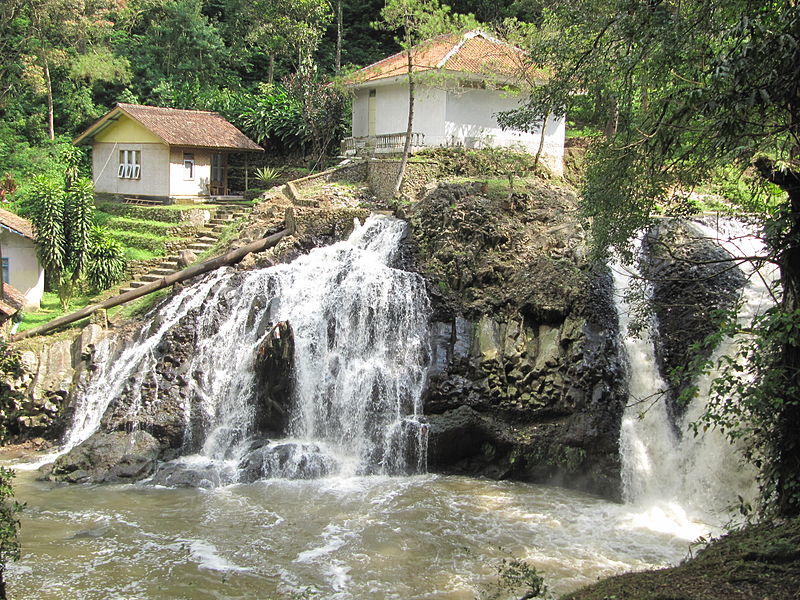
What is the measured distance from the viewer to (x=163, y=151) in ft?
101

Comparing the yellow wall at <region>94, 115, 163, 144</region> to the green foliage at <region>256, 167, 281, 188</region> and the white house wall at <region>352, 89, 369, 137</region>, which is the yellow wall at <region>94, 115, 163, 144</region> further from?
the white house wall at <region>352, 89, 369, 137</region>

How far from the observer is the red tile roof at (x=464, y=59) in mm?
27000

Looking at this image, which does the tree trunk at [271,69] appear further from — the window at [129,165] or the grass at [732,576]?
the grass at [732,576]

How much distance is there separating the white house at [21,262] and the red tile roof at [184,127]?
6.65m

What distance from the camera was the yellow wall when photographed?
31234mm

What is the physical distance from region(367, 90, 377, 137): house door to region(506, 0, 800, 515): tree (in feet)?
55.8

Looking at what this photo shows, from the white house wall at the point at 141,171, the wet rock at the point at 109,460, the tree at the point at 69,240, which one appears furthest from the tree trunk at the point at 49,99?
the wet rock at the point at 109,460

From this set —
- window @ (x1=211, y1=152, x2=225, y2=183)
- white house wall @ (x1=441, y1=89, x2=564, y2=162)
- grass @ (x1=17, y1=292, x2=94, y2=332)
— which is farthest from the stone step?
white house wall @ (x1=441, y1=89, x2=564, y2=162)

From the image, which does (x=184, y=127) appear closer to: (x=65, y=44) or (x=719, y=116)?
(x=65, y=44)

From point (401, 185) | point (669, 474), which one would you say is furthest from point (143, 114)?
point (669, 474)

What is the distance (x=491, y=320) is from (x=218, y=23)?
31.8 metres

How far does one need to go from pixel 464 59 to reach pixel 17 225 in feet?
52.1

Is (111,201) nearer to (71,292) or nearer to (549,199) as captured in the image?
(71,292)

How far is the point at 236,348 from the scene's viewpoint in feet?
65.9
